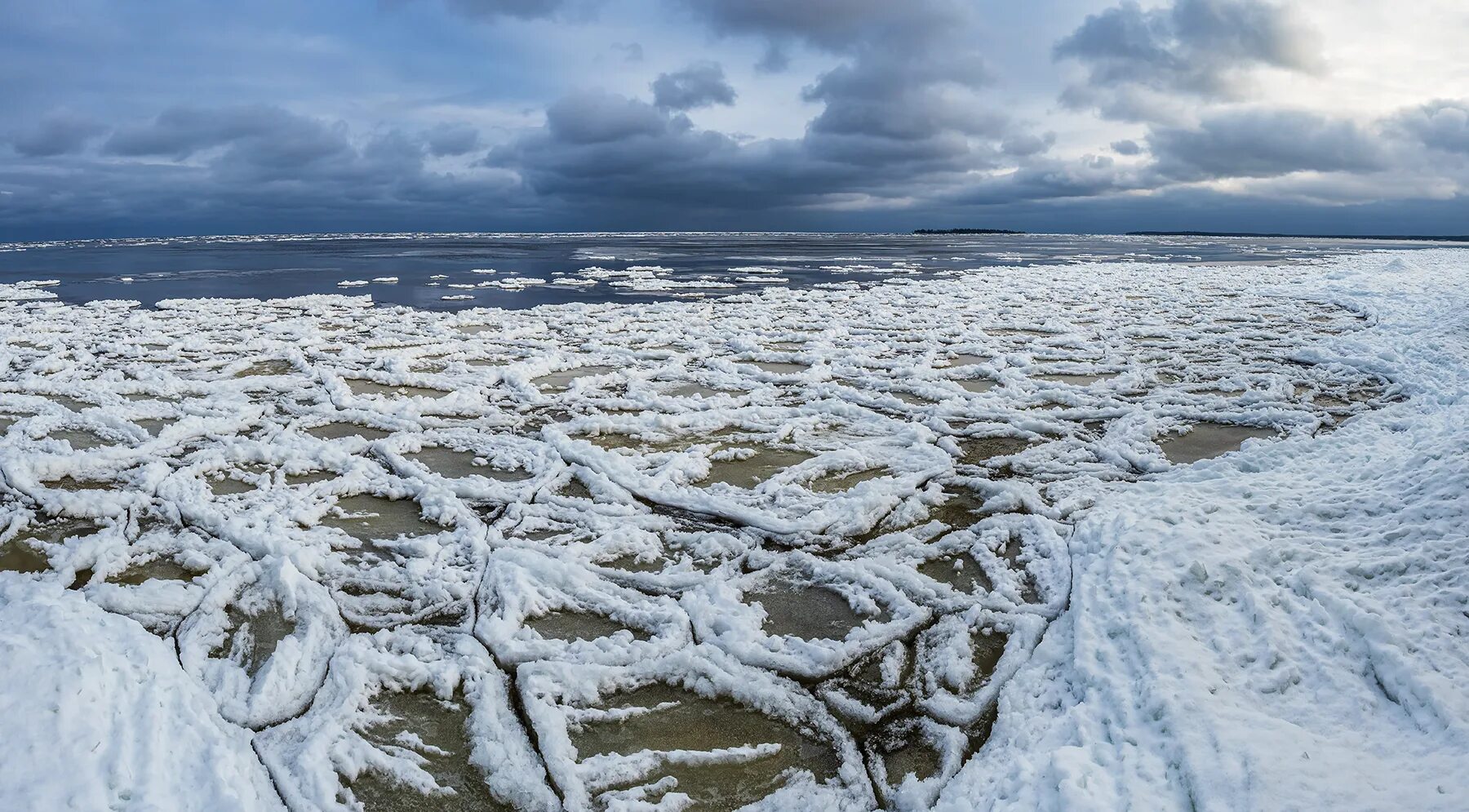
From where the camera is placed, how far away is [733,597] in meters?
2.50

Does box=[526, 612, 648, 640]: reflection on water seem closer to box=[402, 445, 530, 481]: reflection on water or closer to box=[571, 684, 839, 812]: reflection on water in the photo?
box=[571, 684, 839, 812]: reflection on water

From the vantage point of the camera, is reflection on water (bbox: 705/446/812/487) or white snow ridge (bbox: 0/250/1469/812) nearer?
white snow ridge (bbox: 0/250/1469/812)

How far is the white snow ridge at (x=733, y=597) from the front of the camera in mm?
1691

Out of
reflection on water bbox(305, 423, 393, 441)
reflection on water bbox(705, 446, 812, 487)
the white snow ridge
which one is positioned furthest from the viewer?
reflection on water bbox(305, 423, 393, 441)

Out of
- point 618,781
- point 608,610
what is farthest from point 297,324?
point 618,781

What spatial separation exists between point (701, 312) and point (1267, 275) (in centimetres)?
1493

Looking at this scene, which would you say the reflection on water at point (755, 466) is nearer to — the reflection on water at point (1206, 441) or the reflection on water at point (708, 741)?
the reflection on water at point (708, 741)

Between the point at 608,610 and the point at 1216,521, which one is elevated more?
the point at 1216,521

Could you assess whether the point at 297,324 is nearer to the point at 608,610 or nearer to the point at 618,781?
the point at 608,610

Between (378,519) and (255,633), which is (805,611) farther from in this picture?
(378,519)

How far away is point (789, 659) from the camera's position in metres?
2.17

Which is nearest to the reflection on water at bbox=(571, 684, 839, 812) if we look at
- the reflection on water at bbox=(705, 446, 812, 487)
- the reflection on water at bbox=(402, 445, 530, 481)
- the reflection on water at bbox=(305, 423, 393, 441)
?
the reflection on water at bbox=(705, 446, 812, 487)

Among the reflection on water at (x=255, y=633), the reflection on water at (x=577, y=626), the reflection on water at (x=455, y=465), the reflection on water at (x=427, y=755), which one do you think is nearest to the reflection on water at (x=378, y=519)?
the reflection on water at (x=455, y=465)

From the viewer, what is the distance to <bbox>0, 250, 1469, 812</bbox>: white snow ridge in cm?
169
